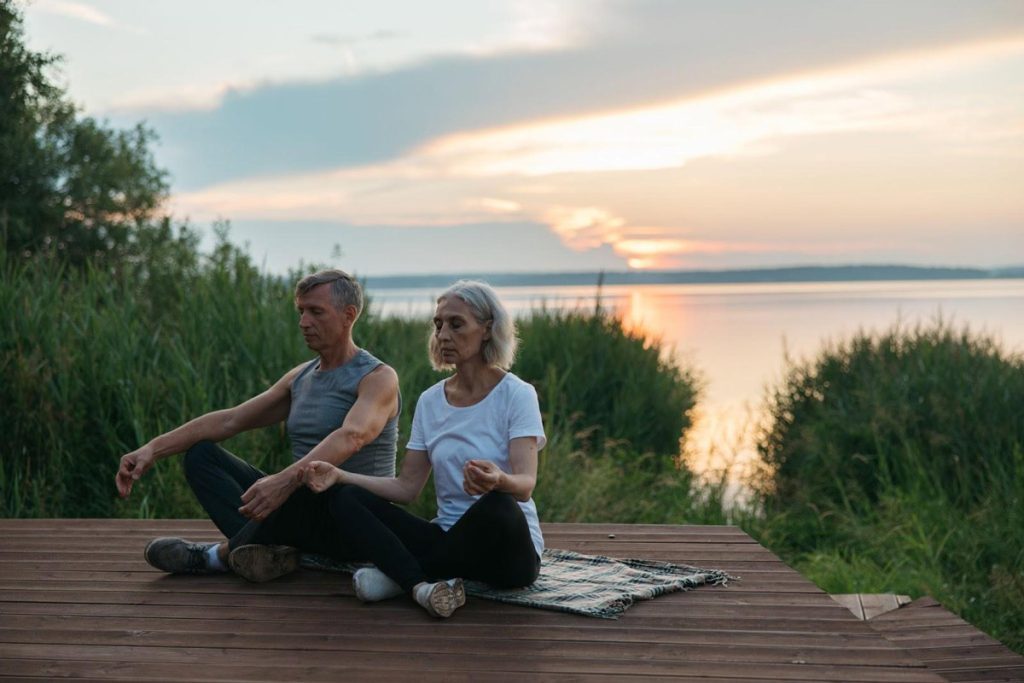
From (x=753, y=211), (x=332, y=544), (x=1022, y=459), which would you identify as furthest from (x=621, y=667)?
(x=753, y=211)

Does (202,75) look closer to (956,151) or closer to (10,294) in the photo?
(10,294)

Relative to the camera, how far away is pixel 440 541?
338 cm

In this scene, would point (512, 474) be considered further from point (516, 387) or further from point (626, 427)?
point (626, 427)

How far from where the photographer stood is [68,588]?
3.58m

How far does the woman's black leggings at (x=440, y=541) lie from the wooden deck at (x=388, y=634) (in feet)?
0.36

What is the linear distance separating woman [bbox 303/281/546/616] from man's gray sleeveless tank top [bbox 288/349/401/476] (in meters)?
0.33

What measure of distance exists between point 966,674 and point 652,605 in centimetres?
112

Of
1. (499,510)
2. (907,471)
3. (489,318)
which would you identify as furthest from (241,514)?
(907,471)

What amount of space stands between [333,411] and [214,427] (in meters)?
0.48

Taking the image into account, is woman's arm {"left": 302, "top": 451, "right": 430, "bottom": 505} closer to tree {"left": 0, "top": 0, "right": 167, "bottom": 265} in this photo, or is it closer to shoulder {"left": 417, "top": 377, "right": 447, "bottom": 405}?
shoulder {"left": 417, "top": 377, "right": 447, "bottom": 405}

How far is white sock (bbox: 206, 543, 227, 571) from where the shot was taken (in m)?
3.72

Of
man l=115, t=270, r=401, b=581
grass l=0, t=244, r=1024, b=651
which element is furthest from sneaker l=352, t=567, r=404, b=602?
grass l=0, t=244, r=1024, b=651

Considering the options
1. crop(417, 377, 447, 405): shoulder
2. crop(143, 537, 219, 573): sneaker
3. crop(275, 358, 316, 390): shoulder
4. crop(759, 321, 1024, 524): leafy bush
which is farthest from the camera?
crop(759, 321, 1024, 524): leafy bush

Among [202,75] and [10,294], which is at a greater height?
[202,75]
